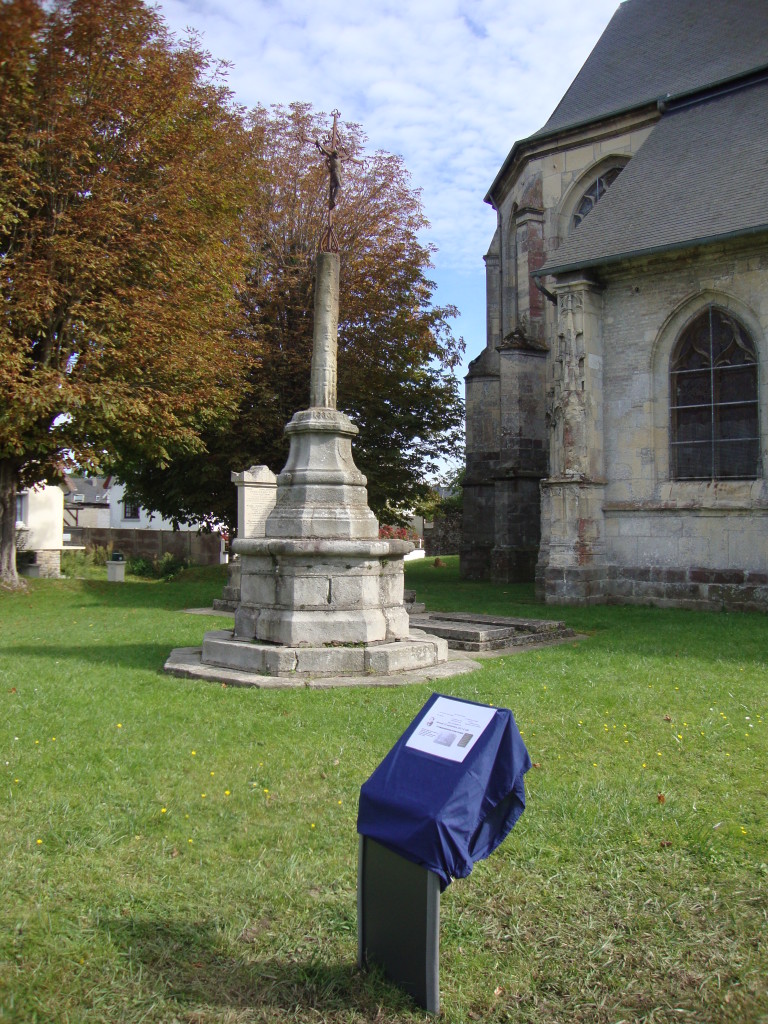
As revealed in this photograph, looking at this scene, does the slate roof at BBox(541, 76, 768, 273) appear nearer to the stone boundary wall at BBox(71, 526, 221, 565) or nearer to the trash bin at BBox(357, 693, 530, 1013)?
the trash bin at BBox(357, 693, 530, 1013)

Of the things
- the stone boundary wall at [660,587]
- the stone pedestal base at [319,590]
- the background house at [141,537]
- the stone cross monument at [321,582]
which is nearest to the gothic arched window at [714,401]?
the stone boundary wall at [660,587]

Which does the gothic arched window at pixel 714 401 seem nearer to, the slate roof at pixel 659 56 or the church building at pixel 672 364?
the church building at pixel 672 364

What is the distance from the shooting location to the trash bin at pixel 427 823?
259 cm

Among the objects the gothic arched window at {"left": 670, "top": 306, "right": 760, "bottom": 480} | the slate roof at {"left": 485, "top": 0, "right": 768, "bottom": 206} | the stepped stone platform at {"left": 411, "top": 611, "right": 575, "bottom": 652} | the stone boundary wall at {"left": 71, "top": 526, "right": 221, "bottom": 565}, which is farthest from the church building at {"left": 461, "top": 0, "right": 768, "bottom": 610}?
the stone boundary wall at {"left": 71, "top": 526, "right": 221, "bottom": 565}

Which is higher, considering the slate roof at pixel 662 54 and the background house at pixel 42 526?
the slate roof at pixel 662 54

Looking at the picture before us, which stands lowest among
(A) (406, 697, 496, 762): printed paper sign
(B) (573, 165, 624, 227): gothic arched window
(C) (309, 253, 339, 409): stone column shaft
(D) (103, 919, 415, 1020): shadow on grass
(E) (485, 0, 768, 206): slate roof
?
(D) (103, 919, 415, 1020): shadow on grass

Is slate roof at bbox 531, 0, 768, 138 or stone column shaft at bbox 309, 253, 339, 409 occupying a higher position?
slate roof at bbox 531, 0, 768, 138

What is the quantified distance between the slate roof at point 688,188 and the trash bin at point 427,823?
1291 centimetres

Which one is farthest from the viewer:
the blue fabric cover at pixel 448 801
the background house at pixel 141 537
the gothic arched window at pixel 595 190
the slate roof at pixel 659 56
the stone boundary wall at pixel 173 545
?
the stone boundary wall at pixel 173 545

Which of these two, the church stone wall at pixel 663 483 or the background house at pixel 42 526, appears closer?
the church stone wall at pixel 663 483

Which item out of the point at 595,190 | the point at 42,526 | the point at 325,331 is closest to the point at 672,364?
the point at 595,190

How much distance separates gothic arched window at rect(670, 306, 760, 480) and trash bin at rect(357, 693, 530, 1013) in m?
12.9

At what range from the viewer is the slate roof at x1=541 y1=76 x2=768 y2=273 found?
1422cm

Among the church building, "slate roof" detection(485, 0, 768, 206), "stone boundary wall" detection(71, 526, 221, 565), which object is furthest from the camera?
"stone boundary wall" detection(71, 526, 221, 565)
